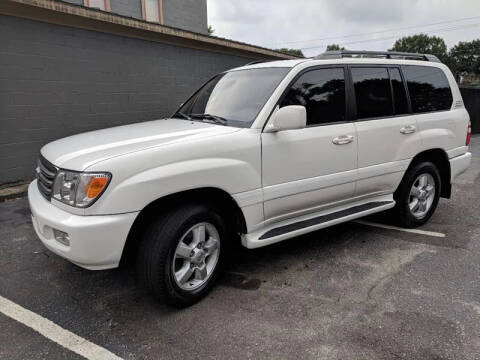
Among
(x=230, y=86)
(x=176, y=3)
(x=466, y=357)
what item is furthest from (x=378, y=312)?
(x=176, y=3)

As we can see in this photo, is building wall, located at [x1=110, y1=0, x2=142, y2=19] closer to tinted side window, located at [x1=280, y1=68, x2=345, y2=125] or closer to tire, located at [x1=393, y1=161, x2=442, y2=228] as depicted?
tinted side window, located at [x1=280, y1=68, x2=345, y2=125]

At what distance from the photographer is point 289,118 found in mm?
3139

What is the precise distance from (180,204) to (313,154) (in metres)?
1.30

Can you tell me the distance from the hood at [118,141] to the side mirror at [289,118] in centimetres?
33

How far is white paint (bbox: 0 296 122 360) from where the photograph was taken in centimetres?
250

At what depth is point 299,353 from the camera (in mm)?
2504

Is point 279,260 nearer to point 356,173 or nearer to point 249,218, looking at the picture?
point 249,218

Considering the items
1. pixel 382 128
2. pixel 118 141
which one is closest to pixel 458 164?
pixel 382 128

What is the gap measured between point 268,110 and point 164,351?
198 cm

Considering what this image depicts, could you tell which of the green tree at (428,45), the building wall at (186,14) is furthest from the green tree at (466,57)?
the building wall at (186,14)

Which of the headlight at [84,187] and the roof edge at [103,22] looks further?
the roof edge at [103,22]

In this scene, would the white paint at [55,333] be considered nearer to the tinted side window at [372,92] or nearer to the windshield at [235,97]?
the windshield at [235,97]

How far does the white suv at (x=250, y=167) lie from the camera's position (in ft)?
8.62

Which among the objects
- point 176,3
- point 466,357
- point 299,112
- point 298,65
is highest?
point 176,3
